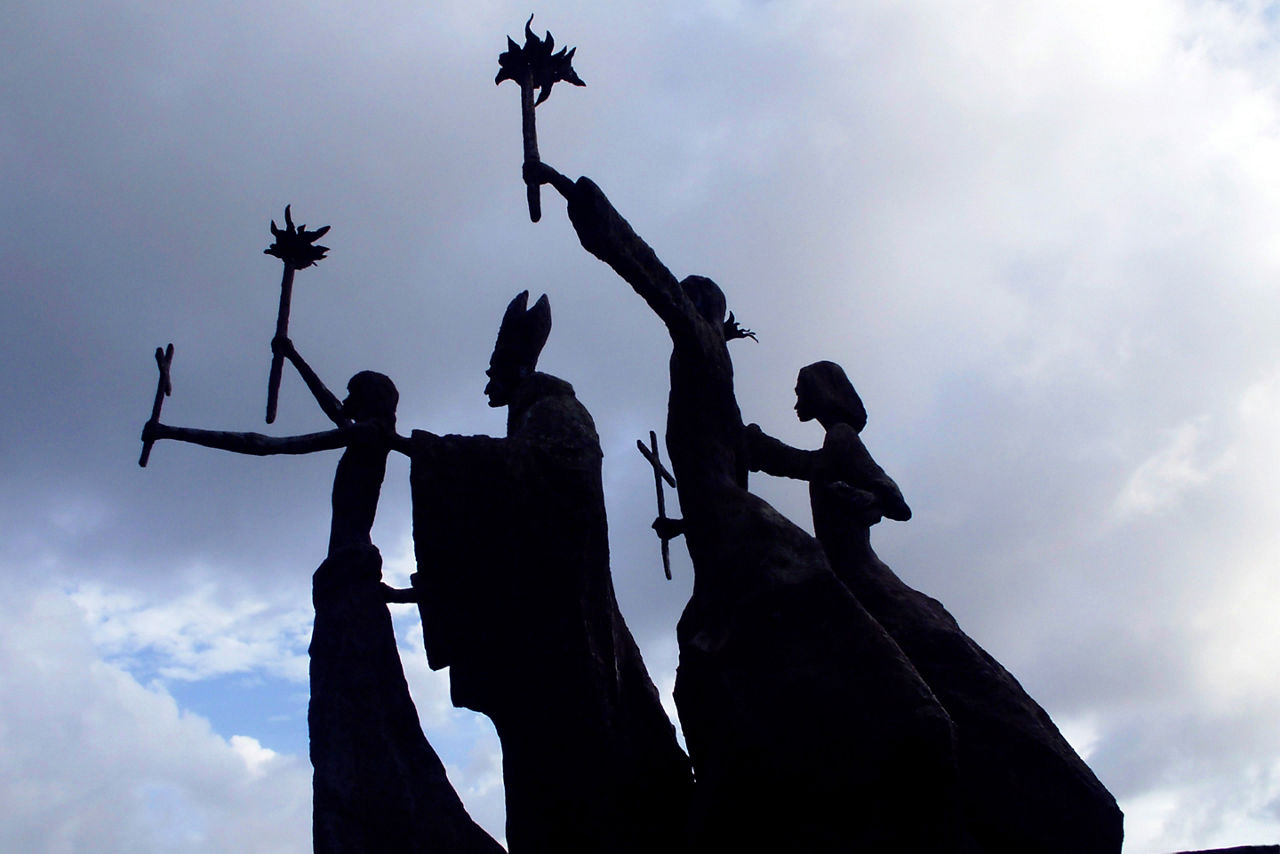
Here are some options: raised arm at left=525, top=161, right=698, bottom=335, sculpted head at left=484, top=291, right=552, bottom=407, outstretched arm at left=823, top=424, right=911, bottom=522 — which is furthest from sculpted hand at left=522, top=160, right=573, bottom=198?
outstretched arm at left=823, top=424, right=911, bottom=522

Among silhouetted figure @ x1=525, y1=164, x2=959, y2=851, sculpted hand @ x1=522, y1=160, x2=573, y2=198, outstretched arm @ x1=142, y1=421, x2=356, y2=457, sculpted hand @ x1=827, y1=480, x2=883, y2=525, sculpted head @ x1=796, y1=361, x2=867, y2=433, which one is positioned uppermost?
sculpted hand @ x1=522, y1=160, x2=573, y2=198

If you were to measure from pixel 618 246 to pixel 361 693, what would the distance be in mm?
2813

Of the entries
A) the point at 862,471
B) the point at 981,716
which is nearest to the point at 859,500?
the point at 862,471

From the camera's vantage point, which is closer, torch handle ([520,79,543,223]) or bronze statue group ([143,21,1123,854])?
bronze statue group ([143,21,1123,854])

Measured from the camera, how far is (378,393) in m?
7.30

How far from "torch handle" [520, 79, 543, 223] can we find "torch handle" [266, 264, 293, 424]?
2.20 meters

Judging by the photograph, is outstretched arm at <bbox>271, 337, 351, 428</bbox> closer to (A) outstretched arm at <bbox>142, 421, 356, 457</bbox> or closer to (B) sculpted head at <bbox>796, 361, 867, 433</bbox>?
(A) outstretched arm at <bbox>142, 421, 356, 457</bbox>

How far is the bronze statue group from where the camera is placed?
5.17 m

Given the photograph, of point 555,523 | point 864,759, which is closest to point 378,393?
point 555,523

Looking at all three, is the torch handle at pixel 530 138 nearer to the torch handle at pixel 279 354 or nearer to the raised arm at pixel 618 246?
the raised arm at pixel 618 246

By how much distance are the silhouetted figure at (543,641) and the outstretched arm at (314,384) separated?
1.63 m

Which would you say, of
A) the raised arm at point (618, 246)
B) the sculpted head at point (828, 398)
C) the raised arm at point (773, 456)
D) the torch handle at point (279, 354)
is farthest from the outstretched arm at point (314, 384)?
the sculpted head at point (828, 398)

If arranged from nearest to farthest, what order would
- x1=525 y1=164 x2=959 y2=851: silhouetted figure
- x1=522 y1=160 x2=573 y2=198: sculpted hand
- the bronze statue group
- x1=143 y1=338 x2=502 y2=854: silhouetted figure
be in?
x1=525 y1=164 x2=959 y2=851: silhouetted figure, the bronze statue group, x1=143 y1=338 x2=502 y2=854: silhouetted figure, x1=522 y1=160 x2=573 y2=198: sculpted hand

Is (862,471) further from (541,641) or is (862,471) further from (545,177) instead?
(545,177)
